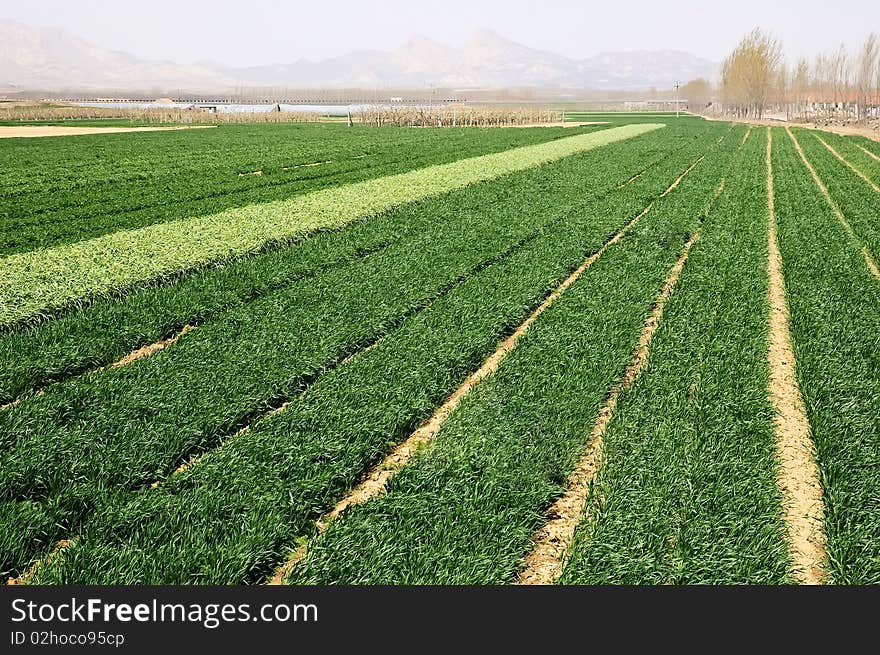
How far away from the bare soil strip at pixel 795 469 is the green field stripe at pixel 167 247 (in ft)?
31.4

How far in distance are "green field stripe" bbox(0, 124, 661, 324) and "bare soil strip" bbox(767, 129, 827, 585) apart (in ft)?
31.4

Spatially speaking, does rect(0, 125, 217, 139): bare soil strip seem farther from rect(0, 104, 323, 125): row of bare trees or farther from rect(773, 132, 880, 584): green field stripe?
rect(773, 132, 880, 584): green field stripe

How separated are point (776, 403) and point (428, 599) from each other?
16.3 feet

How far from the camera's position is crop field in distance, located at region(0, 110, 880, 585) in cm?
465

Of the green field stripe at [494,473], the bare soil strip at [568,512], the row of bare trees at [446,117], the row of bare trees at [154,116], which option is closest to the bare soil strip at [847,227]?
the green field stripe at [494,473]

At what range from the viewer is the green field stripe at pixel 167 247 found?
10102mm

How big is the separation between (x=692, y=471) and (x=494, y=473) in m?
1.66

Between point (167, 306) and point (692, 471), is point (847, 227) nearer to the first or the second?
point (692, 471)

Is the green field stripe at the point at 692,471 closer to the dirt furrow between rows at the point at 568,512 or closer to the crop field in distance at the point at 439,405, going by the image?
the crop field in distance at the point at 439,405

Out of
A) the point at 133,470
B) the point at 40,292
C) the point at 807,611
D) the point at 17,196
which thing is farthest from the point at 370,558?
the point at 17,196

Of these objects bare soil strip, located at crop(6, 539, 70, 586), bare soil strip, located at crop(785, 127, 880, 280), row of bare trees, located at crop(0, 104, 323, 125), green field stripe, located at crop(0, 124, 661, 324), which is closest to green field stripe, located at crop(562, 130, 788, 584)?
bare soil strip, located at crop(6, 539, 70, 586)

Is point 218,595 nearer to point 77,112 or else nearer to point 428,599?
point 428,599

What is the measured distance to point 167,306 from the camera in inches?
382

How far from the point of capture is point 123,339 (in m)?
8.48
